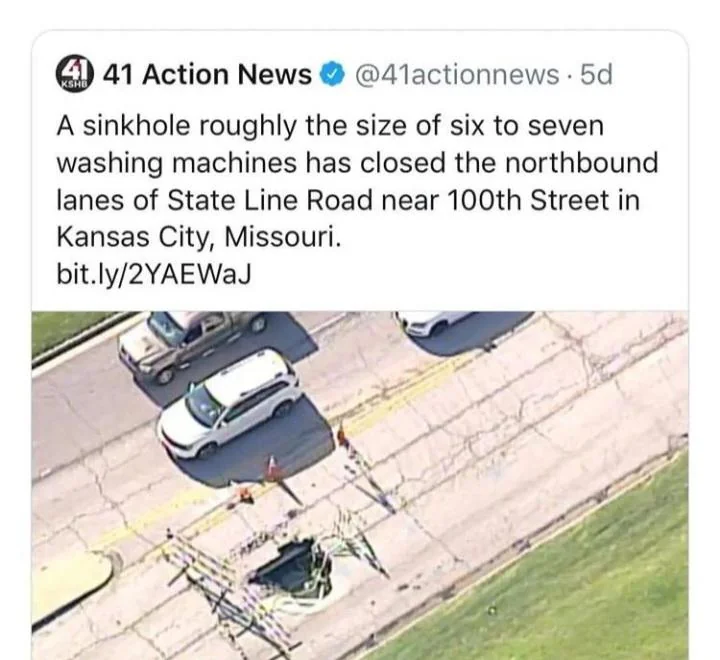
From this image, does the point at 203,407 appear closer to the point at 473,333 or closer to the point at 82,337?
the point at 82,337

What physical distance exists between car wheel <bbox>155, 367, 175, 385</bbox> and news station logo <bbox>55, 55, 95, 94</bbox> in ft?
4.15

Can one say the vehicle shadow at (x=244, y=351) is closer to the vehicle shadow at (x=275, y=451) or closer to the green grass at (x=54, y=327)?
the vehicle shadow at (x=275, y=451)

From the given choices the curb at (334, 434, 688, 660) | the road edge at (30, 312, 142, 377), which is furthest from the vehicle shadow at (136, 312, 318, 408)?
the curb at (334, 434, 688, 660)

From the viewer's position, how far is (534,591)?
5.95 metres

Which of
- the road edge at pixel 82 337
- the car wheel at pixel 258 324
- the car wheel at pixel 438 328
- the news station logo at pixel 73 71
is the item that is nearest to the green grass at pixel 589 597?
the car wheel at pixel 438 328

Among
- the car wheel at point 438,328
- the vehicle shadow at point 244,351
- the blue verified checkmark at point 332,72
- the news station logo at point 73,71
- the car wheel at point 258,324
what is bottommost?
the car wheel at point 438,328

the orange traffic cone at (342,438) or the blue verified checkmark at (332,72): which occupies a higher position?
the blue verified checkmark at (332,72)

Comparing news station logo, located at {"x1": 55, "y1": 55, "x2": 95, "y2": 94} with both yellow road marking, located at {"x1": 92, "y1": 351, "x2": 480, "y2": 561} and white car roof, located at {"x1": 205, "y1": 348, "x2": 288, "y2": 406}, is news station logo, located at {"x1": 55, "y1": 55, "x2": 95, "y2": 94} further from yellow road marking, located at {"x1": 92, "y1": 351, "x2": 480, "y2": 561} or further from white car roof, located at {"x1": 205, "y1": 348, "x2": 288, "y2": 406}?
yellow road marking, located at {"x1": 92, "y1": 351, "x2": 480, "y2": 561}

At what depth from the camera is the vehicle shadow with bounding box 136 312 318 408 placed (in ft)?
19.0

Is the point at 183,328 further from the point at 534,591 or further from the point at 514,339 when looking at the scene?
the point at 534,591

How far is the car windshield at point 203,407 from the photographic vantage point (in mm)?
5984

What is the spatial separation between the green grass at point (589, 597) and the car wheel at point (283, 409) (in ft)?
3.51

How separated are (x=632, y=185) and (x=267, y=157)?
4.86 feet
